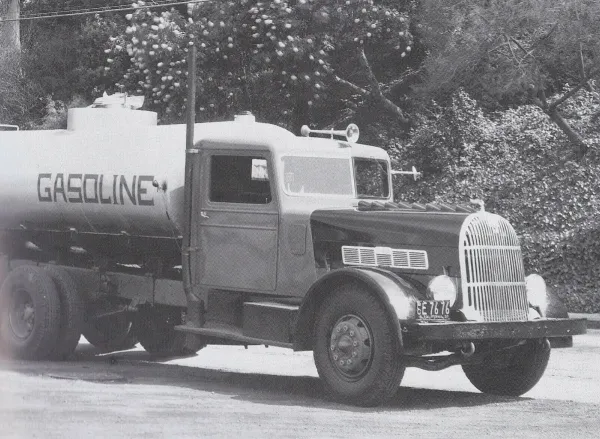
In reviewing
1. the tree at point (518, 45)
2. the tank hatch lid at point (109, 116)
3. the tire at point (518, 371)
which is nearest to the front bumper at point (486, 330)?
the tire at point (518, 371)

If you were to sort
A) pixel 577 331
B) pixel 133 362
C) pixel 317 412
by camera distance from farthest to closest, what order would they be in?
1. pixel 133 362
2. pixel 577 331
3. pixel 317 412

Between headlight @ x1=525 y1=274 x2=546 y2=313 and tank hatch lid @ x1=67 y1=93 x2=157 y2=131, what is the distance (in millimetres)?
4750

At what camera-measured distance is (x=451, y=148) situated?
85.6 ft

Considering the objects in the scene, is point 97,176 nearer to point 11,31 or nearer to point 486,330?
point 486,330

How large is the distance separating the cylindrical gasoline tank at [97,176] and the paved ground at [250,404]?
1.58 m

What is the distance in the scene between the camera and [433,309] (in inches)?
433

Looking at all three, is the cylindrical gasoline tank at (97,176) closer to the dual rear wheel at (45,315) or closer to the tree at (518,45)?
the dual rear wheel at (45,315)

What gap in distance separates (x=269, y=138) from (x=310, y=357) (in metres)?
3.85

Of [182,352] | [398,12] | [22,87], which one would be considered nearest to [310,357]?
[182,352]

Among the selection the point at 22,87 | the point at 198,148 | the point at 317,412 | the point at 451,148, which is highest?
the point at 22,87

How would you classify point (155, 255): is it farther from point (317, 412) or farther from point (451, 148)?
point (451, 148)

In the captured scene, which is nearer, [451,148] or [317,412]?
[317,412]

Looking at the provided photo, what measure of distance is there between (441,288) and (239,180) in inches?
101

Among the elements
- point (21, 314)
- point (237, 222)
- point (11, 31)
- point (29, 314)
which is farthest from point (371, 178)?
point (11, 31)
